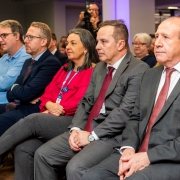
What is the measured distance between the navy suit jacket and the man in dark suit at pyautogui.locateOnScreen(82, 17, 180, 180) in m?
1.18

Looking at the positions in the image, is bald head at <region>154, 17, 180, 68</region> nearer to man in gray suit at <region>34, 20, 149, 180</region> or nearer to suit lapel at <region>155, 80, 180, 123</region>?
suit lapel at <region>155, 80, 180, 123</region>

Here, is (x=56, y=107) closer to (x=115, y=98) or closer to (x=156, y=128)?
(x=115, y=98)

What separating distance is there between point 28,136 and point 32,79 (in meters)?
0.69

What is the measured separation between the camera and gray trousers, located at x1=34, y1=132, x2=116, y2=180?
223 centimetres

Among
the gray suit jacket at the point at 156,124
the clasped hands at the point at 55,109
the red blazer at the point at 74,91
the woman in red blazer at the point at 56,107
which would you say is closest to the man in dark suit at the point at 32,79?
the woman in red blazer at the point at 56,107

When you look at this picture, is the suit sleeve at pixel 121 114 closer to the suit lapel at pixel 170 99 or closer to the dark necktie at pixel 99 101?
the dark necktie at pixel 99 101

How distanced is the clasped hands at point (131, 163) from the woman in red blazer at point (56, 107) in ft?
2.84

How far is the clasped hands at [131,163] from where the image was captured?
6.32 ft

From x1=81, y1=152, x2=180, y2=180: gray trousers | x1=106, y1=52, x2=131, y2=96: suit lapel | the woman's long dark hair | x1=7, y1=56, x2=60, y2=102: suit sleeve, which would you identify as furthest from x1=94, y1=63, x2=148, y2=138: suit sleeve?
x1=7, y1=56, x2=60, y2=102: suit sleeve

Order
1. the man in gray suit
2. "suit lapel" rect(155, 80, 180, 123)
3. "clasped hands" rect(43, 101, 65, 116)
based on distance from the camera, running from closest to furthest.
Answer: "suit lapel" rect(155, 80, 180, 123) < the man in gray suit < "clasped hands" rect(43, 101, 65, 116)

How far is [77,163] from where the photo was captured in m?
2.17

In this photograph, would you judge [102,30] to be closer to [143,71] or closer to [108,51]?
[108,51]

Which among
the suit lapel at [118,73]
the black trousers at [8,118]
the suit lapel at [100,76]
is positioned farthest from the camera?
the black trousers at [8,118]

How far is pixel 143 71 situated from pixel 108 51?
0.95 feet
